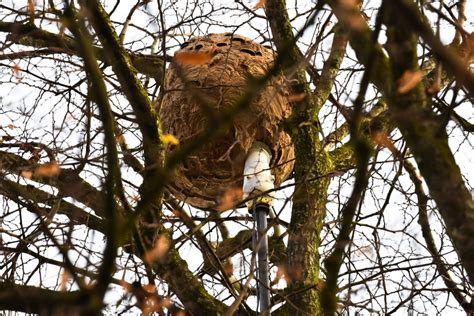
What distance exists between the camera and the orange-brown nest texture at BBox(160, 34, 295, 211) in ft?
11.5

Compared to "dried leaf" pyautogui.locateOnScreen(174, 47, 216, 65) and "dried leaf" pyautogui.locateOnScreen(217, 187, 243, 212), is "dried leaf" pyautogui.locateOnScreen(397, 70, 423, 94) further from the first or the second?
"dried leaf" pyautogui.locateOnScreen(217, 187, 243, 212)

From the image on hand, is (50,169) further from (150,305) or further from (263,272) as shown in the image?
(263,272)

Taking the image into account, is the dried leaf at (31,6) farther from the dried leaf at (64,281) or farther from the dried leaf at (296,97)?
the dried leaf at (64,281)

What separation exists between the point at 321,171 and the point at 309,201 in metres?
0.21

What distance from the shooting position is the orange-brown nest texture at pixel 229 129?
3.49 metres

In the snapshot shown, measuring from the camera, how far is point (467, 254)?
173 centimetres

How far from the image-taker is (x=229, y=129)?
3.48 metres

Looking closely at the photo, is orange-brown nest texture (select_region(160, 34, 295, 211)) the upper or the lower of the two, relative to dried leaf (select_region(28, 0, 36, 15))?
lower

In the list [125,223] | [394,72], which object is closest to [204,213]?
[394,72]

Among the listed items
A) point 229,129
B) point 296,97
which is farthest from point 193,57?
point 296,97

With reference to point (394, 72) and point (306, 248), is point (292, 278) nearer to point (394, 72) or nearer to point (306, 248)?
point (306, 248)

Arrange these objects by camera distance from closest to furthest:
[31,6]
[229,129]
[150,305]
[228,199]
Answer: [150,305], [228,199], [31,6], [229,129]

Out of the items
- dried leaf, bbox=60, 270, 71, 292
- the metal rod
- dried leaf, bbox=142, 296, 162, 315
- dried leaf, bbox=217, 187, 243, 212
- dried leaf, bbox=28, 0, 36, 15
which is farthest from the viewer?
dried leaf, bbox=28, 0, 36, 15

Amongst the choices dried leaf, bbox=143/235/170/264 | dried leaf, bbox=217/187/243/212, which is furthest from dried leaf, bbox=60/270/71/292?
dried leaf, bbox=217/187/243/212
